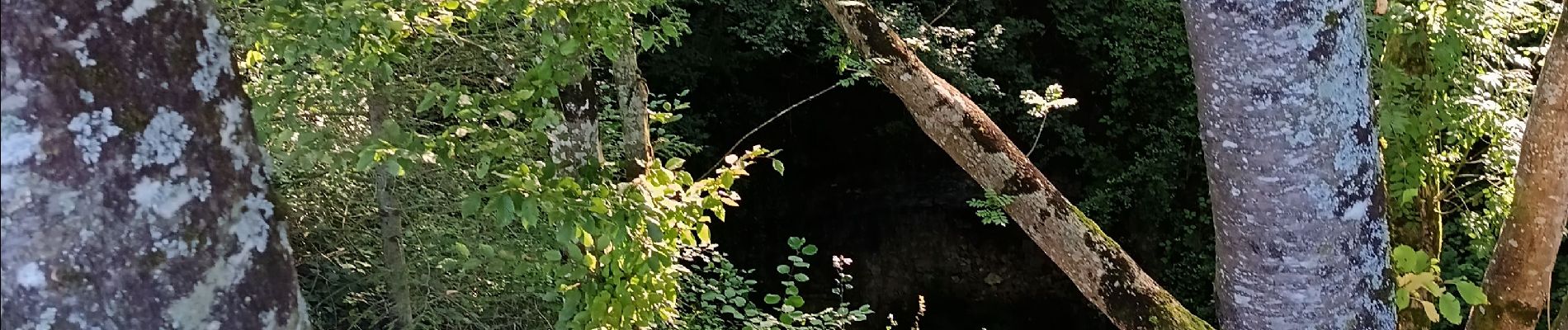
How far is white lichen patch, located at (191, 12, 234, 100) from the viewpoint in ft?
2.80

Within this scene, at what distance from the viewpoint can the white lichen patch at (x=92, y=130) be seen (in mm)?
767

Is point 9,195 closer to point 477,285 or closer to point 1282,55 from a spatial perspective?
point 1282,55

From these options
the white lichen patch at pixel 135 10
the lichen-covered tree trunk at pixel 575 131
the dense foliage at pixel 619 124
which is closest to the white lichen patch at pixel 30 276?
the white lichen patch at pixel 135 10

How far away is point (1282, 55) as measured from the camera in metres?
1.25

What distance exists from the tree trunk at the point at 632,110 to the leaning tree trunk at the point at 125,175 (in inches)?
55.9

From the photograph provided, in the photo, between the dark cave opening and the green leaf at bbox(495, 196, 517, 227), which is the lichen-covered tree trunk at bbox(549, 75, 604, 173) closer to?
the green leaf at bbox(495, 196, 517, 227)

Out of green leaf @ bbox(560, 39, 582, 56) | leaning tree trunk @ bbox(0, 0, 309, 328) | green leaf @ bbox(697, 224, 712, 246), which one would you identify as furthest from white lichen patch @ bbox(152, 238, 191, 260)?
green leaf @ bbox(697, 224, 712, 246)

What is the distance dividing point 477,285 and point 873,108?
3.66 m

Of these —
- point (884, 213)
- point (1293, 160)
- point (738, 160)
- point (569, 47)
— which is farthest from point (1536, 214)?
point (884, 213)

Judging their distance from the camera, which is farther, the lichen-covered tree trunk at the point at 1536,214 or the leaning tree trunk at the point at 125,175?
the lichen-covered tree trunk at the point at 1536,214

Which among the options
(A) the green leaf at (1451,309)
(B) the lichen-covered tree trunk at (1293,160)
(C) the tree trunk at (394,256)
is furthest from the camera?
(C) the tree trunk at (394,256)

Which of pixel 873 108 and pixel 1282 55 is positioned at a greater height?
pixel 1282 55

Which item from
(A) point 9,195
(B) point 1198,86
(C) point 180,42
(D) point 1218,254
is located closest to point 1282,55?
(B) point 1198,86

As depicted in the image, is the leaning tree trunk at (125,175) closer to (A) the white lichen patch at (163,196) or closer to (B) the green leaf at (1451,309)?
(A) the white lichen patch at (163,196)
